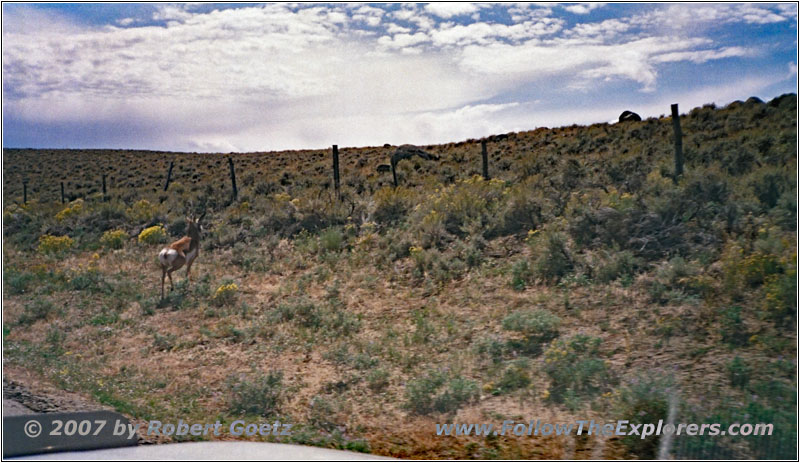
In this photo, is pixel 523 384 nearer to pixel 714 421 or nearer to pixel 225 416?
pixel 714 421

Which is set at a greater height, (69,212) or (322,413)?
(69,212)

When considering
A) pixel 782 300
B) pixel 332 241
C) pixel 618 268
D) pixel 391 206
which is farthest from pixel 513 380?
pixel 391 206

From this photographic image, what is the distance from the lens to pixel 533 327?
8297 millimetres

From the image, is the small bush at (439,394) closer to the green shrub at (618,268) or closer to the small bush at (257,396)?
the small bush at (257,396)

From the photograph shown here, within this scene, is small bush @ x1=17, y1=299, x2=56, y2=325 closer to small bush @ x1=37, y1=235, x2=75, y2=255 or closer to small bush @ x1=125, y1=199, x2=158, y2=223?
small bush @ x1=37, y1=235, x2=75, y2=255

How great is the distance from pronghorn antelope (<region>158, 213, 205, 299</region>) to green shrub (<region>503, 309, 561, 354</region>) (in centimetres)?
740

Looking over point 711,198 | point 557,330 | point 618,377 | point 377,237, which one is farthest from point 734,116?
point 618,377

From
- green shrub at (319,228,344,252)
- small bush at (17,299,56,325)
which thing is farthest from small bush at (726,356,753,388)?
small bush at (17,299,56,325)

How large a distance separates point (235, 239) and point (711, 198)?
36.6 ft

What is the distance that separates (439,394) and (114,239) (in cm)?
1338

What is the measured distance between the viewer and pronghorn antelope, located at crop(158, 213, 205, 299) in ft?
42.0

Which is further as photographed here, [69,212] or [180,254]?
[69,212]

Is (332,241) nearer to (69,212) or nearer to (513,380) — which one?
(513,380)

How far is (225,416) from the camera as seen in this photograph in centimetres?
707
